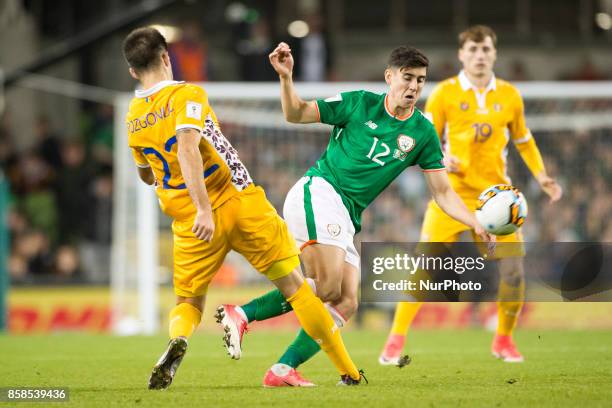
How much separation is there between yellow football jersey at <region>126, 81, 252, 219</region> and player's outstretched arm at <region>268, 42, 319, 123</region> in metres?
0.42

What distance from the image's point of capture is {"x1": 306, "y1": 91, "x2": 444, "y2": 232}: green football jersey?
6555mm

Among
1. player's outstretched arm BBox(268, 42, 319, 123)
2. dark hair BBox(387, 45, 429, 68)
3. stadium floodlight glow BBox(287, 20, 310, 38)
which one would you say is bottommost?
player's outstretched arm BBox(268, 42, 319, 123)

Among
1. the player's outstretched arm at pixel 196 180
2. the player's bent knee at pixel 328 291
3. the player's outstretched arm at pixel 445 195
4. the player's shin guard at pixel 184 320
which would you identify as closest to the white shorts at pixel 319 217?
the player's bent knee at pixel 328 291

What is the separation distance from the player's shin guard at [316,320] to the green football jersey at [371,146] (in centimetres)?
77

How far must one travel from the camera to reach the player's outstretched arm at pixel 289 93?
5.95 metres

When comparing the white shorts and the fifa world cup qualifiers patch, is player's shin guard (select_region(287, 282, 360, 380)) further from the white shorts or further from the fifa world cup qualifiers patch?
the fifa world cup qualifiers patch

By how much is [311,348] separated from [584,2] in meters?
13.1

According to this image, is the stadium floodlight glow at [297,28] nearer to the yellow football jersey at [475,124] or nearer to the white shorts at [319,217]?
the yellow football jersey at [475,124]

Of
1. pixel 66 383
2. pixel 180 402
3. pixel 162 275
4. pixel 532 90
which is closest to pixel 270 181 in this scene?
pixel 162 275

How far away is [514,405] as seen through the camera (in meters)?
5.29

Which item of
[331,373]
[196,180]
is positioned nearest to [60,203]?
[331,373]

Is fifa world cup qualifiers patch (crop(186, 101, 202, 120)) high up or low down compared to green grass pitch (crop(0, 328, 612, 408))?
up

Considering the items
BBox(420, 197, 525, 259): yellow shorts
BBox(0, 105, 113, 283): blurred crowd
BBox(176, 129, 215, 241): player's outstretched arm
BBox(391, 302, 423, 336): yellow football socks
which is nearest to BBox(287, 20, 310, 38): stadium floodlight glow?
BBox(0, 105, 113, 283): blurred crowd

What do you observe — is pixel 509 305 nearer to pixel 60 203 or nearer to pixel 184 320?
pixel 184 320
